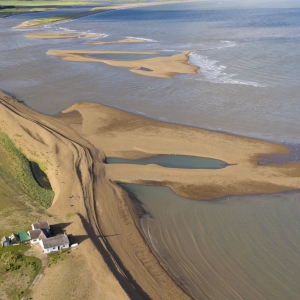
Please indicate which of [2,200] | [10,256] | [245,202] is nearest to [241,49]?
[245,202]

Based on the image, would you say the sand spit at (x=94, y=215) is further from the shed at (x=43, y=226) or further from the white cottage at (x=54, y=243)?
the shed at (x=43, y=226)

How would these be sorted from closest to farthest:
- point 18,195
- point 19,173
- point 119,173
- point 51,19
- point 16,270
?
point 16,270 < point 18,195 < point 119,173 < point 19,173 < point 51,19

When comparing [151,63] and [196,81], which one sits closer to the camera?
[196,81]

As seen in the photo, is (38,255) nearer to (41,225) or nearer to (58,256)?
(58,256)

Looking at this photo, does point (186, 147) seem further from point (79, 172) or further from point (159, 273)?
point (159, 273)

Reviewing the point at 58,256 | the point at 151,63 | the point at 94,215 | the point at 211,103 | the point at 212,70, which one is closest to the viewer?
the point at 58,256

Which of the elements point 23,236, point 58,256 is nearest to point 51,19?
point 23,236

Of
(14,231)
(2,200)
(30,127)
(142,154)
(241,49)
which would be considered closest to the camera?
(14,231)
